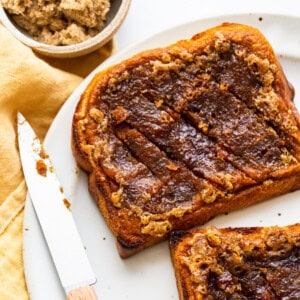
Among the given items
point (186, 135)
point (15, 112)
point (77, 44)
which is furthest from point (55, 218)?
point (77, 44)

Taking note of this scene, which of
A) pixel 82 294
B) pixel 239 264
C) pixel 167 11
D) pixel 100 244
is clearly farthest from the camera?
pixel 167 11

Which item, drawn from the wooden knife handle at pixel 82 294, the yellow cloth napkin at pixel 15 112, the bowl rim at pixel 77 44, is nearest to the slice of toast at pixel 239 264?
the wooden knife handle at pixel 82 294

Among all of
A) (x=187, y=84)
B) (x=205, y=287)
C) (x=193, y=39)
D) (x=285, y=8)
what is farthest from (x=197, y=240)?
(x=285, y=8)

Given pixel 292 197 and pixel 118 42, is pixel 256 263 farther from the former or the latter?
pixel 118 42

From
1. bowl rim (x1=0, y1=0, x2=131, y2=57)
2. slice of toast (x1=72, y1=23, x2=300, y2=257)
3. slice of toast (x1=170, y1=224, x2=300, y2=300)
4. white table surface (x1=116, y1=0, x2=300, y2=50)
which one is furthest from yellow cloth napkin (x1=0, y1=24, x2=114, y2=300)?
slice of toast (x1=170, y1=224, x2=300, y2=300)

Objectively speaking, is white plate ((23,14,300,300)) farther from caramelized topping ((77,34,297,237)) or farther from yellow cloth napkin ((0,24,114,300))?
caramelized topping ((77,34,297,237))

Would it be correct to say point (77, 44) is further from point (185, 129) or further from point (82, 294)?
point (82, 294)
